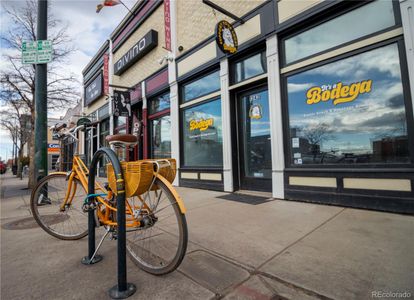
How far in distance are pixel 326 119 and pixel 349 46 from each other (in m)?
1.37

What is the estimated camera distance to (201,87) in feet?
24.3

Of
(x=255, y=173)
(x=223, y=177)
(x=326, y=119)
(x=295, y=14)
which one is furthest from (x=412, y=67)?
(x=223, y=177)

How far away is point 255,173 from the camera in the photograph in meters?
5.93

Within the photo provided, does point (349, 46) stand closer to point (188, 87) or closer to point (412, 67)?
point (412, 67)

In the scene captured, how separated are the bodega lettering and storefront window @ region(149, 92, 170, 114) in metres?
5.76

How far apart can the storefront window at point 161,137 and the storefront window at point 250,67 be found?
12.3ft

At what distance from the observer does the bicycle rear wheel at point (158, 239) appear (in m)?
1.85

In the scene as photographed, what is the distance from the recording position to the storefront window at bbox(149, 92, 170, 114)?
916cm

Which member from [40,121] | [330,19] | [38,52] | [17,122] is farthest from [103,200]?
[17,122]

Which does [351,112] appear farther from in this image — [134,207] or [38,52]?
[38,52]

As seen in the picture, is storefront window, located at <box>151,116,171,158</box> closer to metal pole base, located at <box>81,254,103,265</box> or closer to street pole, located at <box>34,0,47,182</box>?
street pole, located at <box>34,0,47,182</box>

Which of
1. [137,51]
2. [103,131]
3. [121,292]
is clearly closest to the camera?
[121,292]

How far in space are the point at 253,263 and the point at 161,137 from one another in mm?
7881

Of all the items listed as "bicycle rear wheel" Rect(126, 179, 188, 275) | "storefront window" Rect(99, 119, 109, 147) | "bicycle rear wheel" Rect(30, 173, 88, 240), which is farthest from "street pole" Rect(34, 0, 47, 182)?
"storefront window" Rect(99, 119, 109, 147)
